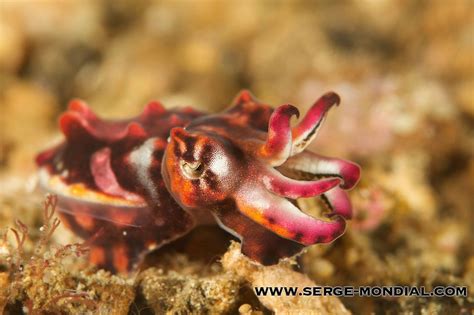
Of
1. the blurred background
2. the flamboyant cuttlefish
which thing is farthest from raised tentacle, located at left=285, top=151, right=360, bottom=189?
the blurred background

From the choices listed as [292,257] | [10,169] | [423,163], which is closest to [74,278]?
[292,257]

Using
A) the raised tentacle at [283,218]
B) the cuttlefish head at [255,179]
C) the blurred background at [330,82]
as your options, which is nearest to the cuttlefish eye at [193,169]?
the cuttlefish head at [255,179]

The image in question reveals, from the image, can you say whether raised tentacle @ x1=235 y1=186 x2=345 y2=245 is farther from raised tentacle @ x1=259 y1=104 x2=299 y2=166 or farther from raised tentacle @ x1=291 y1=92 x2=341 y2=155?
raised tentacle @ x1=291 y1=92 x2=341 y2=155

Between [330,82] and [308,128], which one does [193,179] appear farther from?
[330,82]

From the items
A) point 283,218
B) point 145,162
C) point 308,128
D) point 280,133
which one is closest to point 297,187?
point 283,218

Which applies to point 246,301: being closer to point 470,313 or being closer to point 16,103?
point 470,313

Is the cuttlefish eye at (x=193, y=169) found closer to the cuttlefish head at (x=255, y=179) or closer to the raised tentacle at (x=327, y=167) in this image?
the cuttlefish head at (x=255, y=179)

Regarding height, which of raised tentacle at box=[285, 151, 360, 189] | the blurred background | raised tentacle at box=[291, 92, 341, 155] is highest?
raised tentacle at box=[291, 92, 341, 155]
